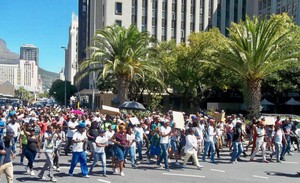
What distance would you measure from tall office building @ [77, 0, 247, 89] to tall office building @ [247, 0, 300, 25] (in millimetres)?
1901

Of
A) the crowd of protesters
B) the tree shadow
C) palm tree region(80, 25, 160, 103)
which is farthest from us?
palm tree region(80, 25, 160, 103)

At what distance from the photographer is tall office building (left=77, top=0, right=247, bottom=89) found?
60.4m

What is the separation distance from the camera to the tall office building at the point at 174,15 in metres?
60.4

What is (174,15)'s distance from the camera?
64.4 m

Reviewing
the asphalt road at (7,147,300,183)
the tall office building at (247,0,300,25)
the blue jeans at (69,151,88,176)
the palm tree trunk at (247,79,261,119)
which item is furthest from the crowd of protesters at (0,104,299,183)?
the tall office building at (247,0,300,25)

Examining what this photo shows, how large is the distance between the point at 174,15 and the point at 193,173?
177 ft

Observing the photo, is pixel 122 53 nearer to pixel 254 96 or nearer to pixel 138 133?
pixel 254 96

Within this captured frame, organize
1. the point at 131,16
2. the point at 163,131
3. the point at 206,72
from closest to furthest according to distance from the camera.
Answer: the point at 163,131
the point at 206,72
the point at 131,16

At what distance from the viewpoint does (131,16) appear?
6056 cm

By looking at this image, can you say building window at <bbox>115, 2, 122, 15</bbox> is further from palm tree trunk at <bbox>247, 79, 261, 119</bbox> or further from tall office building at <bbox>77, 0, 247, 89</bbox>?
palm tree trunk at <bbox>247, 79, 261, 119</bbox>

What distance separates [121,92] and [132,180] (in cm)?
1525

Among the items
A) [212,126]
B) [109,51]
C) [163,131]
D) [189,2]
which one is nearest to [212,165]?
[212,126]

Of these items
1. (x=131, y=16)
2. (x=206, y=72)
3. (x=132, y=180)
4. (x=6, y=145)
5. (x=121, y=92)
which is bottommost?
(x=132, y=180)

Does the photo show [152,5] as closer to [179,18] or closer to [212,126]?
[179,18]
